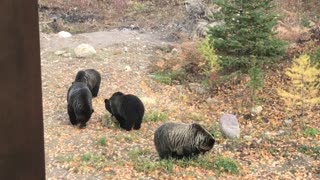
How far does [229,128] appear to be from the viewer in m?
9.90

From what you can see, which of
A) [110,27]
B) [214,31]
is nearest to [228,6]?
[214,31]

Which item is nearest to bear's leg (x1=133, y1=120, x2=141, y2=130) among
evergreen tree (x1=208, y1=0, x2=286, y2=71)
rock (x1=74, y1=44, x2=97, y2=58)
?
evergreen tree (x1=208, y1=0, x2=286, y2=71)

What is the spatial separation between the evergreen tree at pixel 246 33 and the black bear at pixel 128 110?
10.1 ft

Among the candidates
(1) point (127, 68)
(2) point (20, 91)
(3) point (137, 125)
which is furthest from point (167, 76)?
(2) point (20, 91)

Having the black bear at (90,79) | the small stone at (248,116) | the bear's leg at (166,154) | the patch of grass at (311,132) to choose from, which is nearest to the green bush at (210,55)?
the small stone at (248,116)

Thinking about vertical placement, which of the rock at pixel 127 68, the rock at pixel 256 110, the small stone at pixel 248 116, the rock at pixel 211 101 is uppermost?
the rock at pixel 127 68

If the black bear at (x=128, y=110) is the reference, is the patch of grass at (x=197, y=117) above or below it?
below

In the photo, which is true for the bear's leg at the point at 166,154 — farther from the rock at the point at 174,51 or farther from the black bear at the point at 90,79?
the rock at the point at 174,51

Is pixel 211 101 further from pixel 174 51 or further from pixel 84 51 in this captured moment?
pixel 84 51

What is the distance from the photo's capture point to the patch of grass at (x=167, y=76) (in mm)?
13474

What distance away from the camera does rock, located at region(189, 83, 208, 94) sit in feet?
42.4

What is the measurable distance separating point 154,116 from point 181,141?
2.52m

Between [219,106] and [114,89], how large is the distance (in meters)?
2.82

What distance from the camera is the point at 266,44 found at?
11.4m
